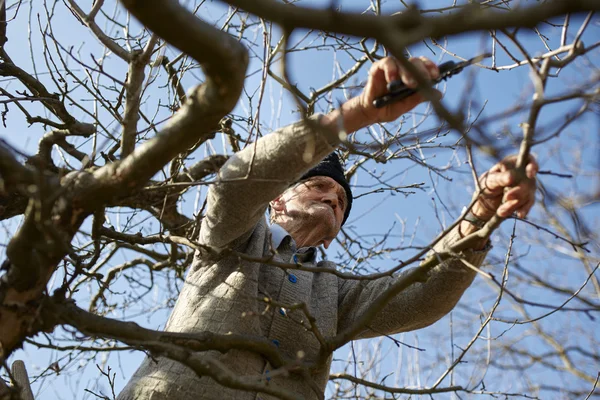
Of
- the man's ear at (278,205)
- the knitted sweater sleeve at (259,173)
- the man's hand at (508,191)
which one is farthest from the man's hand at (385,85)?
the man's ear at (278,205)

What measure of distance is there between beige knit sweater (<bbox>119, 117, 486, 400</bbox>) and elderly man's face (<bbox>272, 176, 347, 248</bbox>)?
176 millimetres

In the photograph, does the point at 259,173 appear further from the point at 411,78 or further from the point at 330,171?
the point at 330,171

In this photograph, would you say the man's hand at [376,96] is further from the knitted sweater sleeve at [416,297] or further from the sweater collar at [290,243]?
the sweater collar at [290,243]

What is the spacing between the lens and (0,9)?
139 inches

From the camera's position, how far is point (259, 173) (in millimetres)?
2299

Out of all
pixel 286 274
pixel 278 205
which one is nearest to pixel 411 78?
pixel 286 274

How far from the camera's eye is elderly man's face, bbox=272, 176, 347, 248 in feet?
10.8

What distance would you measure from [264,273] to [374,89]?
3.92 ft

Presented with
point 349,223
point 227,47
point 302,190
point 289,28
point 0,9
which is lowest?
point 289,28

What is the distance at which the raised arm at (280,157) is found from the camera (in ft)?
6.79

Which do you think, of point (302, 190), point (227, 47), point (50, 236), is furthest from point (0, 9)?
point (227, 47)

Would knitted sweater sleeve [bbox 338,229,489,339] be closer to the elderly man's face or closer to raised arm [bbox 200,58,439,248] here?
the elderly man's face

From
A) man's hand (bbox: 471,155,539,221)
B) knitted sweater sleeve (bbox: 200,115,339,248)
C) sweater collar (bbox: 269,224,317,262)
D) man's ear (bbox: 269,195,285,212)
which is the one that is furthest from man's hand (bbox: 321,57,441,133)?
man's ear (bbox: 269,195,285,212)

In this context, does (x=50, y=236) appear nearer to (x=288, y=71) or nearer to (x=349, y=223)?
(x=288, y=71)
